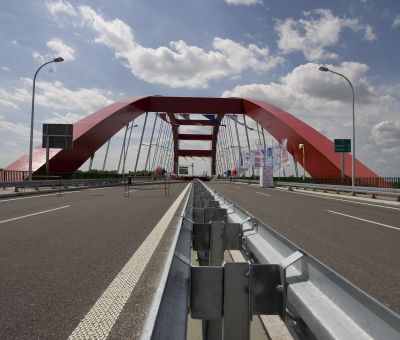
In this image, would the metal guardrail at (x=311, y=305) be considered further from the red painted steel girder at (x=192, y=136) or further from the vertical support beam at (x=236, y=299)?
the red painted steel girder at (x=192, y=136)

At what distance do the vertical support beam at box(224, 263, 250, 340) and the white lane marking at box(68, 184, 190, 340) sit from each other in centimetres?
113

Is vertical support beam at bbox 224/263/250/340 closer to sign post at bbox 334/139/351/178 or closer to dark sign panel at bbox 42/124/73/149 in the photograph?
sign post at bbox 334/139/351/178

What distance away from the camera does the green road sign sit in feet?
112

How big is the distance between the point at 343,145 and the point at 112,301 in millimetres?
33280

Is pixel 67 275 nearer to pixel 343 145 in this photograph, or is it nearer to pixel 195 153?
pixel 343 145

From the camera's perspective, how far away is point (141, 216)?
11.6 meters

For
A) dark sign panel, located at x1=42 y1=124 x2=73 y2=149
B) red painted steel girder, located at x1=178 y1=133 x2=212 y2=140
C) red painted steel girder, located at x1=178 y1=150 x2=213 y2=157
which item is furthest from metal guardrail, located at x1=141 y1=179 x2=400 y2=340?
red painted steel girder, located at x1=178 y1=150 x2=213 y2=157

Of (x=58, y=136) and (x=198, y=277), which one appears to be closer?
(x=198, y=277)

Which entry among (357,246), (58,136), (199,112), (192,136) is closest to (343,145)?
(58,136)

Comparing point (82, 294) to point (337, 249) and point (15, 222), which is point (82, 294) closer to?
point (337, 249)

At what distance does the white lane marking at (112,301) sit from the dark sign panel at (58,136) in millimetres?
31451

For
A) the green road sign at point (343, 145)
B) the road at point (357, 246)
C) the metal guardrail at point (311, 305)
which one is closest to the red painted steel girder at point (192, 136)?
the green road sign at point (343, 145)

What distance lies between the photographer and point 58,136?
35750mm

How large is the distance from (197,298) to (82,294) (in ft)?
6.79
